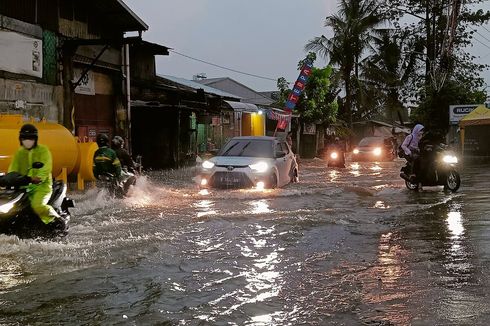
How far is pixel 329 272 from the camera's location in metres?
5.71

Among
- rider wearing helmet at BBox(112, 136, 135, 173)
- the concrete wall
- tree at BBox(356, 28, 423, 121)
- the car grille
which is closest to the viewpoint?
rider wearing helmet at BBox(112, 136, 135, 173)

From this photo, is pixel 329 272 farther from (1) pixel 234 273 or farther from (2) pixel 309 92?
(2) pixel 309 92

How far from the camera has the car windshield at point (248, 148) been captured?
44.9 feet

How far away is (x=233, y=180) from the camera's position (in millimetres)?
12766

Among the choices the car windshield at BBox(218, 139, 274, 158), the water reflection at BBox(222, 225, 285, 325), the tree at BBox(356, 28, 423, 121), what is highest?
the tree at BBox(356, 28, 423, 121)

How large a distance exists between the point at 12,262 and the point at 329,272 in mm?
3370

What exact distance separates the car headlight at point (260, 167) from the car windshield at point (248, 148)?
2.09 ft

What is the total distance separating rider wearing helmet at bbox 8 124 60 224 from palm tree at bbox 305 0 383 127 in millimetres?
31854

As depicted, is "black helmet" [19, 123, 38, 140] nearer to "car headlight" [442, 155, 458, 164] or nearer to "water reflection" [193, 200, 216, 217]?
"water reflection" [193, 200, 216, 217]

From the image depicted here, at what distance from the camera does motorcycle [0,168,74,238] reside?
243 inches

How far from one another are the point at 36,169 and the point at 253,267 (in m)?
2.78

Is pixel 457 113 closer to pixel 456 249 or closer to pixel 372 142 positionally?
pixel 372 142

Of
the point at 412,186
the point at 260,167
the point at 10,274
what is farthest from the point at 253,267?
the point at 412,186

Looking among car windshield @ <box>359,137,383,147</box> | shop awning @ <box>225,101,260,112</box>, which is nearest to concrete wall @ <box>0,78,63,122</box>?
A: shop awning @ <box>225,101,260,112</box>
